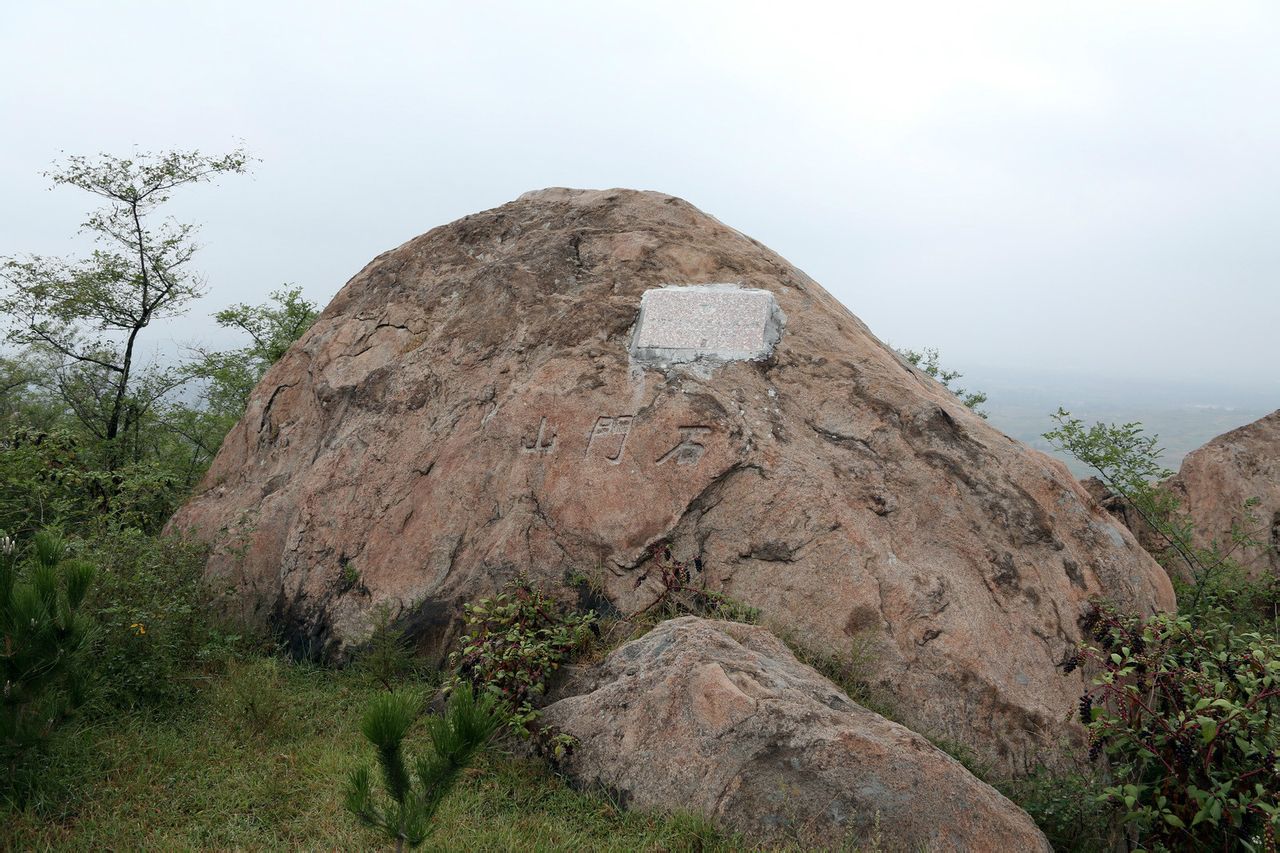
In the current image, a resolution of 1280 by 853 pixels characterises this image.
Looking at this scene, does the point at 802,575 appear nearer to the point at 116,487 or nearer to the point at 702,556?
the point at 702,556

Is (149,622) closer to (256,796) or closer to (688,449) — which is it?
(256,796)

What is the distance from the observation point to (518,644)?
540cm

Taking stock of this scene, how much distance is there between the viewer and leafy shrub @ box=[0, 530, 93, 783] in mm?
3842

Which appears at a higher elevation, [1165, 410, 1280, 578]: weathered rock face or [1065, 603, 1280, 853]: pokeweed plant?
[1165, 410, 1280, 578]: weathered rock face

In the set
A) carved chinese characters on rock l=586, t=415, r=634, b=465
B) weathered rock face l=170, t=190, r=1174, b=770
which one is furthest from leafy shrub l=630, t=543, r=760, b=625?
carved chinese characters on rock l=586, t=415, r=634, b=465

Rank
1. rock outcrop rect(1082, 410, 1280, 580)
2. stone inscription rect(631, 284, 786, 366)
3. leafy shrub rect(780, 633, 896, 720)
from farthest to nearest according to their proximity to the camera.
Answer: rock outcrop rect(1082, 410, 1280, 580) < stone inscription rect(631, 284, 786, 366) < leafy shrub rect(780, 633, 896, 720)

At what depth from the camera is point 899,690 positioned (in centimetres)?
548

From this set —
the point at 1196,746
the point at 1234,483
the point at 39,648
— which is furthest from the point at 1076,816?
the point at 1234,483

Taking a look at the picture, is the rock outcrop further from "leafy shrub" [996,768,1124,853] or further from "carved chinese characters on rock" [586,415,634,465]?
"carved chinese characters on rock" [586,415,634,465]

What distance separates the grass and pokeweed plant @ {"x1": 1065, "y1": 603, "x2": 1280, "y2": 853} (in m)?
2.03

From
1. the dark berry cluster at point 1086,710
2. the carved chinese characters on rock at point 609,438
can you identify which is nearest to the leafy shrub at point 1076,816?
the dark berry cluster at point 1086,710

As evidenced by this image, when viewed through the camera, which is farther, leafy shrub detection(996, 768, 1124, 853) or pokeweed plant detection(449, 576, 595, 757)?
pokeweed plant detection(449, 576, 595, 757)

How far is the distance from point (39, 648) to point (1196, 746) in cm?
561

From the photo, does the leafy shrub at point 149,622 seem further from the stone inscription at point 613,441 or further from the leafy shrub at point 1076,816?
the leafy shrub at point 1076,816
